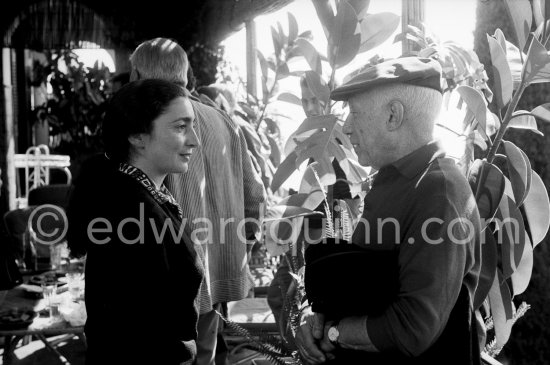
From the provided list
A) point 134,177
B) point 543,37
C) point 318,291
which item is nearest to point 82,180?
point 134,177

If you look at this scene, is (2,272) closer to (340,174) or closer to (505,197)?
(340,174)

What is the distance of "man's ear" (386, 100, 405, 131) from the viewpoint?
3.79 feet

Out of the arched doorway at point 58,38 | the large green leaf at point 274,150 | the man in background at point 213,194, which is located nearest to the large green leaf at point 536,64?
the man in background at point 213,194

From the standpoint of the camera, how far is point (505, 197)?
5.24ft

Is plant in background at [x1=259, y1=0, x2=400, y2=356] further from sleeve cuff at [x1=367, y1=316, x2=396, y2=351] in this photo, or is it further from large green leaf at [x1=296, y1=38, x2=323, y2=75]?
sleeve cuff at [x1=367, y1=316, x2=396, y2=351]

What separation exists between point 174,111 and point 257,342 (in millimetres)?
1010

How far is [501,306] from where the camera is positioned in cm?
165

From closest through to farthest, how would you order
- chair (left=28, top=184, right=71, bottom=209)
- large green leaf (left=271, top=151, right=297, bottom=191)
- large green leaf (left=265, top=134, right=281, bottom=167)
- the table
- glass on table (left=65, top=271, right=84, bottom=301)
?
large green leaf (left=271, top=151, right=297, bottom=191), the table, glass on table (left=65, top=271, right=84, bottom=301), large green leaf (left=265, top=134, right=281, bottom=167), chair (left=28, top=184, right=71, bottom=209)

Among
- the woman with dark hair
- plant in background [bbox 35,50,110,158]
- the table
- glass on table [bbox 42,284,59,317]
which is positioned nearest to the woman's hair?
the woman with dark hair

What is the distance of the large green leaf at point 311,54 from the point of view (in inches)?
85.3

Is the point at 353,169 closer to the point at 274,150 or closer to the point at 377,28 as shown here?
the point at 377,28

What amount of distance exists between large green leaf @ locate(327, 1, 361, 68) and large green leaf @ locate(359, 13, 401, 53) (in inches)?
4.4

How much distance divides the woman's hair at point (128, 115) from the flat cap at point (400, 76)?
0.46 metres

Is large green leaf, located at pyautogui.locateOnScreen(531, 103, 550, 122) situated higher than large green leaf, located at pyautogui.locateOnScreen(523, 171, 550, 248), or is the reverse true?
large green leaf, located at pyautogui.locateOnScreen(531, 103, 550, 122)
